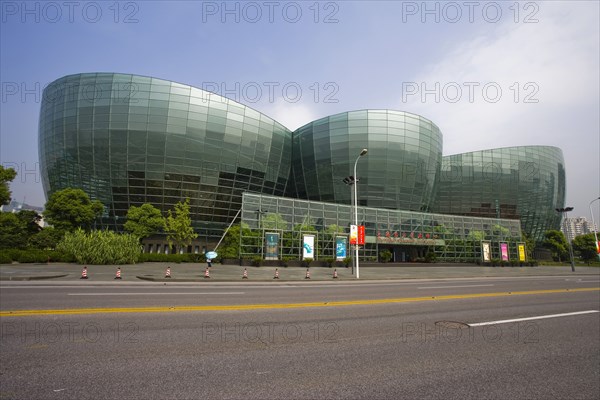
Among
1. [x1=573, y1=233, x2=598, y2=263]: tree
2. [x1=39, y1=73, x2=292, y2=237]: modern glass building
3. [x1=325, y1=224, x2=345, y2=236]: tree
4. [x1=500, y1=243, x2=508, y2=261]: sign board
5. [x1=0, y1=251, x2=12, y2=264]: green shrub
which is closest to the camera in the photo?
[x1=0, y1=251, x2=12, y2=264]: green shrub

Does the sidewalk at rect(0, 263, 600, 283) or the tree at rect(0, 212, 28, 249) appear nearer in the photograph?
the sidewalk at rect(0, 263, 600, 283)

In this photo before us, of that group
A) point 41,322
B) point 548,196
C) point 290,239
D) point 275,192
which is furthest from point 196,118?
point 548,196

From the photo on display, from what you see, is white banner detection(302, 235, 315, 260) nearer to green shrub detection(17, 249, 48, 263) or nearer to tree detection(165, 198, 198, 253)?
tree detection(165, 198, 198, 253)

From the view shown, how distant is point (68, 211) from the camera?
4288 cm

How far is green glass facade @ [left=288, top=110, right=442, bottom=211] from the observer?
63500 millimetres

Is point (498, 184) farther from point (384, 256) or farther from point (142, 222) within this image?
point (142, 222)

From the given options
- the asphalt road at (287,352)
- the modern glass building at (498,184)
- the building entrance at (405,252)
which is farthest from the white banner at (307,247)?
the modern glass building at (498,184)

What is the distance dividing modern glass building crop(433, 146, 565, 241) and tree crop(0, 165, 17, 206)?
87.3 m

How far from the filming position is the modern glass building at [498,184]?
3418 inches

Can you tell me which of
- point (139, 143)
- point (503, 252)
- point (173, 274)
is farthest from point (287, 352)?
point (139, 143)

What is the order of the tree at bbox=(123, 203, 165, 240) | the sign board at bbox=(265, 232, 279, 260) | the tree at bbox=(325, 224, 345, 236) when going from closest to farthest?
the sign board at bbox=(265, 232, 279, 260) < the tree at bbox=(325, 224, 345, 236) < the tree at bbox=(123, 203, 165, 240)

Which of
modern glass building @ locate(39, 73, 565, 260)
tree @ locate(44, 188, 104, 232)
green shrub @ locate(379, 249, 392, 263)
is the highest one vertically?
modern glass building @ locate(39, 73, 565, 260)

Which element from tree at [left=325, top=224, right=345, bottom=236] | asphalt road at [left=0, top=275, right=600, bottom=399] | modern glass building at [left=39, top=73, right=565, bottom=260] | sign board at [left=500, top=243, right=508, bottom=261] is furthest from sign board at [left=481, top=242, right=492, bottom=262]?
asphalt road at [left=0, top=275, right=600, bottom=399]

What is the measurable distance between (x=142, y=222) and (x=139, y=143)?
14.8 meters
